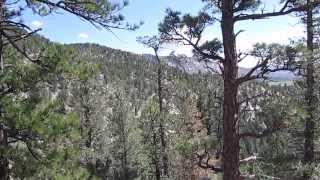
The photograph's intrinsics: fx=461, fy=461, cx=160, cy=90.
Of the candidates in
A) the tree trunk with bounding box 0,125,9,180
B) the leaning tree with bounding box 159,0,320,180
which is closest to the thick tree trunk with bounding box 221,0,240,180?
the leaning tree with bounding box 159,0,320,180

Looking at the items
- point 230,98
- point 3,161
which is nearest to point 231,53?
point 230,98

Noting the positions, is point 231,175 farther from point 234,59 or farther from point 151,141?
point 151,141

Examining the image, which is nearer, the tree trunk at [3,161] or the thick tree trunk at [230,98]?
the thick tree trunk at [230,98]

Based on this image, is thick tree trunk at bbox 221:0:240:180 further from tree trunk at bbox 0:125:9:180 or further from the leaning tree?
tree trunk at bbox 0:125:9:180

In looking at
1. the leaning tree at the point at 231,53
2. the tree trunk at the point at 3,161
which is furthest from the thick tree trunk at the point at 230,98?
the tree trunk at the point at 3,161

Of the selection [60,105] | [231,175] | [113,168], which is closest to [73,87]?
[113,168]

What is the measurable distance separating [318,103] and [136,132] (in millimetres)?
20982

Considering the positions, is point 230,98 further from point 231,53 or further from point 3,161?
point 3,161

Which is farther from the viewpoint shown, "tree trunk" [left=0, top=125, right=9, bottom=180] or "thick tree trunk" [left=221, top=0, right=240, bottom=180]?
"tree trunk" [left=0, top=125, right=9, bottom=180]

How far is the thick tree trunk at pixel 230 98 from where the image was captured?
9328 millimetres

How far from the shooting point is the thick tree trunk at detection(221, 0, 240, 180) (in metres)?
9.33

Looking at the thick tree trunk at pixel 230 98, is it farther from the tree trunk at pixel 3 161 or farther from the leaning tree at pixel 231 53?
the tree trunk at pixel 3 161

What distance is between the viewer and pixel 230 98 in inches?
374

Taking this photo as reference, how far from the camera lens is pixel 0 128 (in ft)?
30.4
